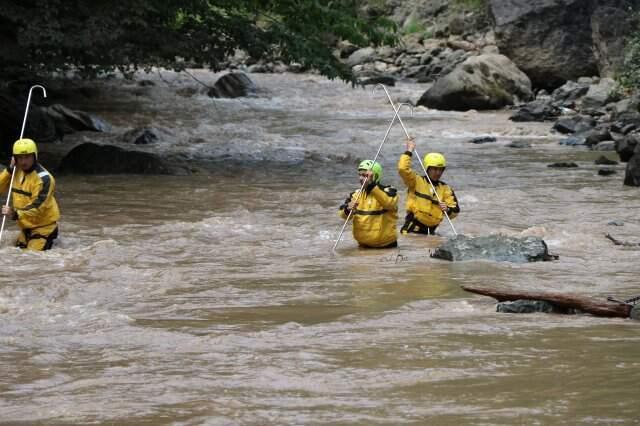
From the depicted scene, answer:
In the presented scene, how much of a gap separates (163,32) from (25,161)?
716 cm

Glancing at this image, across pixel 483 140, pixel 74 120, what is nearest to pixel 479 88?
pixel 483 140

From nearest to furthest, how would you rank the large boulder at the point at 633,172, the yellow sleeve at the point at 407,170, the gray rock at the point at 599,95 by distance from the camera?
the yellow sleeve at the point at 407,170, the large boulder at the point at 633,172, the gray rock at the point at 599,95

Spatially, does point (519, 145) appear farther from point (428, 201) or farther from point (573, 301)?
point (573, 301)

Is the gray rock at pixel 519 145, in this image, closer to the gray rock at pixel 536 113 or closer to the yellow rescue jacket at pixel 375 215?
the gray rock at pixel 536 113

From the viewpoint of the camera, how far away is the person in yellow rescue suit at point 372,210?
12.5 metres

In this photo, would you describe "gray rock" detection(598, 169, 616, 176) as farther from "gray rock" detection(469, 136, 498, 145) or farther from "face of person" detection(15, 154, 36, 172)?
"face of person" detection(15, 154, 36, 172)

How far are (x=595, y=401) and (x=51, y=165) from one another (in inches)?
625

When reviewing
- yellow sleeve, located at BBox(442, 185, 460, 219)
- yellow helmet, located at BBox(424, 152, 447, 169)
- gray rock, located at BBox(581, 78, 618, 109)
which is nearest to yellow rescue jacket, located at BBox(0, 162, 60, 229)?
yellow helmet, located at BBox(424, 152, 447, 169)

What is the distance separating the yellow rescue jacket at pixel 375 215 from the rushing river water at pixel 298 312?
214 mm

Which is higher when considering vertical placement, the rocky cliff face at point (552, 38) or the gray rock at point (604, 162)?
the rocky cliff face at point (552, 38)

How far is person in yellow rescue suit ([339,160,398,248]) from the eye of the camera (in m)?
12.5

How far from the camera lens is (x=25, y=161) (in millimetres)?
12445

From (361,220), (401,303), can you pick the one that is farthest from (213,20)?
(401,303)

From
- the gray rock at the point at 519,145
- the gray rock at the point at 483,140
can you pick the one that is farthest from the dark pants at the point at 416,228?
the gray rock at the point at 483,140
